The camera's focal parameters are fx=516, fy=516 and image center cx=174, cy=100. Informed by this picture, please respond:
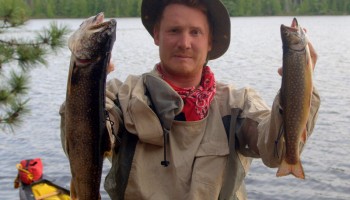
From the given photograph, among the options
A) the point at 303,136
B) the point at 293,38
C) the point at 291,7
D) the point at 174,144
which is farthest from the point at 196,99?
the point at 291,7

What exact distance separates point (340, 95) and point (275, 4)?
6645 cm

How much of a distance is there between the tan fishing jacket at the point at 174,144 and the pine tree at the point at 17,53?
2793mm

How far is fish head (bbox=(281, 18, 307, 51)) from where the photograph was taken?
2.59m

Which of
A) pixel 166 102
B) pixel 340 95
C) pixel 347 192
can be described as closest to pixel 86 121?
pixel 166 102

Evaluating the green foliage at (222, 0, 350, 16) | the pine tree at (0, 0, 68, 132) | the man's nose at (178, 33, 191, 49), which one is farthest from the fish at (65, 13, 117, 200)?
the green foliage at (222, 0, 350, 16)

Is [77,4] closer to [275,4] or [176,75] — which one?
[275,4]

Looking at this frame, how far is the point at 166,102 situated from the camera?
303cm

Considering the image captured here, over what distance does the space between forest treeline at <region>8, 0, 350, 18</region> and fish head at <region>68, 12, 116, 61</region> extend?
5454 cm

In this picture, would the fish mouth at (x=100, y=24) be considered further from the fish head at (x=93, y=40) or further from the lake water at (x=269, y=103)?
the lake water at (x=269, y=103)

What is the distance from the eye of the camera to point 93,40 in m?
2.47

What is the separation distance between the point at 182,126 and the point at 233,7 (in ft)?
236

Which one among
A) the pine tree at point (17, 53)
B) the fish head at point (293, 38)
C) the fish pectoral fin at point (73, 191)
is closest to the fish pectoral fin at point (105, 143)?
the fish pectoral fin at point (73, 191)

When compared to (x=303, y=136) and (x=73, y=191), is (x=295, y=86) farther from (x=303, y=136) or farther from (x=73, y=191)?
(x=73, y=191)

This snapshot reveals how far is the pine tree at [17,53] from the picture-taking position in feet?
18.4
